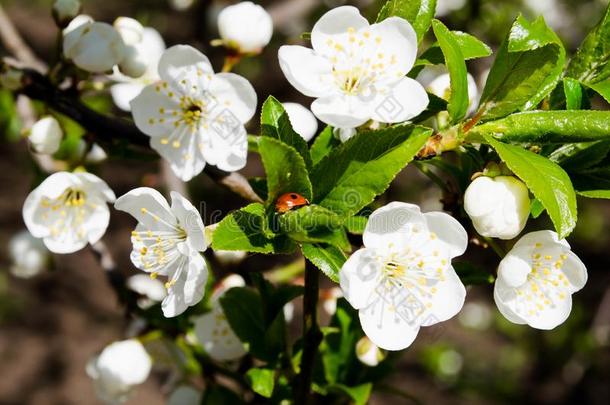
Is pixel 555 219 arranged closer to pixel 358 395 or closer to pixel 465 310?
pixel 358 395

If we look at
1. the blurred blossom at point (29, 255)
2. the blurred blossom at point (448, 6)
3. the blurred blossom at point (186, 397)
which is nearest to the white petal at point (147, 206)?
the blurred blossom at point (186, 397)

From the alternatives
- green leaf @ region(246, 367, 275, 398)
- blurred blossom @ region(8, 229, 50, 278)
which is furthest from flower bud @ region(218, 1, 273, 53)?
blurred blossom @ region(8, 229, 50, 278)

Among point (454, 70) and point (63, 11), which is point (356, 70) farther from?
point (63, 11)

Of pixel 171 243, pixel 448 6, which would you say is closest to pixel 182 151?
pixel 171 243

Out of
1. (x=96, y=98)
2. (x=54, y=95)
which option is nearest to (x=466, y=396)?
(x=96, y=98)

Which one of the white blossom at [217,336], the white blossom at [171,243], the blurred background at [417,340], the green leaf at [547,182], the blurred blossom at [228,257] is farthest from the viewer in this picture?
the blurred background at [417,340]

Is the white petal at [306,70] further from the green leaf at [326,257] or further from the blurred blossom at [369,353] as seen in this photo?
the blurred blossom at [369,353]
